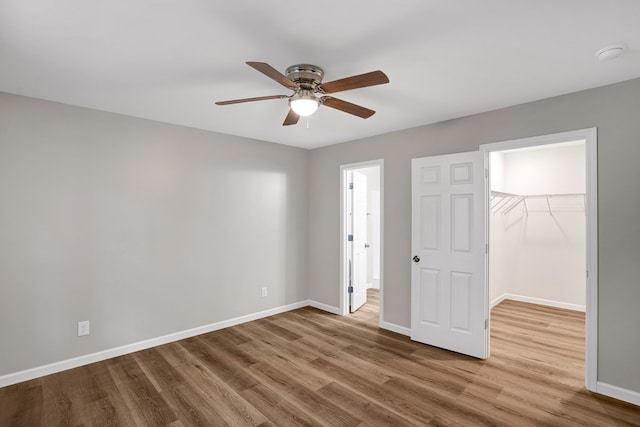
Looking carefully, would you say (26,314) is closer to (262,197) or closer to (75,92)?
(75,92)

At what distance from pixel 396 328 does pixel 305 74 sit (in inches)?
124

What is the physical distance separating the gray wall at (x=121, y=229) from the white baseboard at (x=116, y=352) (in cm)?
5

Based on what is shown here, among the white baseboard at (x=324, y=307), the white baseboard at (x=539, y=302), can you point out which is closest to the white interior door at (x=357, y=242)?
the white baseboard at (x=324, y=307)

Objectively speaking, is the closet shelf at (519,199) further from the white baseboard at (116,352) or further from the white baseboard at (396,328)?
the white baseboard at (116,352)

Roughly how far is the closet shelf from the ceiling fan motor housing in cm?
351

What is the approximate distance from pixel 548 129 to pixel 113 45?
136 inches

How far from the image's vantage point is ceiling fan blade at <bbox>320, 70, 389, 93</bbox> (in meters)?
1.80

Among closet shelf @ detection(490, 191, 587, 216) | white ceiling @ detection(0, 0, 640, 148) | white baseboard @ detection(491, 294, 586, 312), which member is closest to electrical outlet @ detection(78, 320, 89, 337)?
white ceiling @ detection(0, 0, 640, 148)

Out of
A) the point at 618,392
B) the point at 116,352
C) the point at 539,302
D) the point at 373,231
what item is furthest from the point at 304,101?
the point at 539,302

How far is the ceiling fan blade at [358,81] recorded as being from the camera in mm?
1799

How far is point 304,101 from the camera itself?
2.13 metres

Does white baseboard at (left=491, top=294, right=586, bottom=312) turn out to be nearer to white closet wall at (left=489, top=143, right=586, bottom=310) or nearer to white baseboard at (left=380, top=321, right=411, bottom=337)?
white closet wall at (left=489, top=143, right=586, bottom=310)

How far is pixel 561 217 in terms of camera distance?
498 cm

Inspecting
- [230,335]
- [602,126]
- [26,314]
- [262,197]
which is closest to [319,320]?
[230,335]
